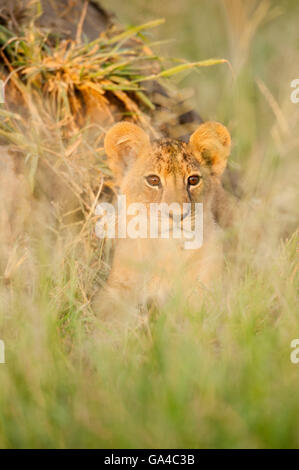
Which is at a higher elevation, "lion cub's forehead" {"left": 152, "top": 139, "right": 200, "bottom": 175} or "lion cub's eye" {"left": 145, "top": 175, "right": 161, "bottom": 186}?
"lion cub's forehead" {"left": 152, "top": 139, "right": 200, "bottom": 175}

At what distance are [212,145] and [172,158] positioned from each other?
28cm

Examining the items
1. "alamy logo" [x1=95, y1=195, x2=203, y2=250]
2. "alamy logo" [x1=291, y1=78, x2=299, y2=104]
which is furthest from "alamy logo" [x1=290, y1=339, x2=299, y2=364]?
"alamy logo" [x1=291, y1=78, x2=299, y2=104]

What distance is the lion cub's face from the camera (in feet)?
10.7

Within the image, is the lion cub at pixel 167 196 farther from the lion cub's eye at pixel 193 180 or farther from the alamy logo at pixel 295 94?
the alamy logo at pixel 295 94

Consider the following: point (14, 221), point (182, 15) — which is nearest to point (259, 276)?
point (14, 221)

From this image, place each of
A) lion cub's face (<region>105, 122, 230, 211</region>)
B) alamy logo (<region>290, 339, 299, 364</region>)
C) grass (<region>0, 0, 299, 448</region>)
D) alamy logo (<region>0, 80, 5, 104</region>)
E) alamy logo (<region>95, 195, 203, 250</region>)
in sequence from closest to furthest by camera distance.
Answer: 1. grass (<region>0, 0, 299, 448</region>)
2. alamy logo (<region>290, 339, 299, 364</region>)
3. alamy logo (<region>95, 195, 203, 250</region>)
4. lion cub's face (<region>105, 122, 230, 211</region>)
5. alamy logo (<region>0, 80, 5, 104</region>)

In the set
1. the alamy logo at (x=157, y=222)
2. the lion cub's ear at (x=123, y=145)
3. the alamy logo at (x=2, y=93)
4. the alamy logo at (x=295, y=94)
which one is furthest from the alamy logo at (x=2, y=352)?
the alamy logo at (x=295, y=94)

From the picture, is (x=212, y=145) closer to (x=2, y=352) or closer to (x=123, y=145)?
(x=123, y=145)

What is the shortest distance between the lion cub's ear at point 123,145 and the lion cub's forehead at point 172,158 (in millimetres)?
103

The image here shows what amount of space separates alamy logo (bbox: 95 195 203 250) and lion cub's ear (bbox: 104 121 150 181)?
0.21 metres

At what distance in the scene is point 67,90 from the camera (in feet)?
13.4

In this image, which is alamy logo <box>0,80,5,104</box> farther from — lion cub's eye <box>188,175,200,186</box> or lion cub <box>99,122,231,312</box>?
lion cub's eye <box>188,175,200,186</box>
